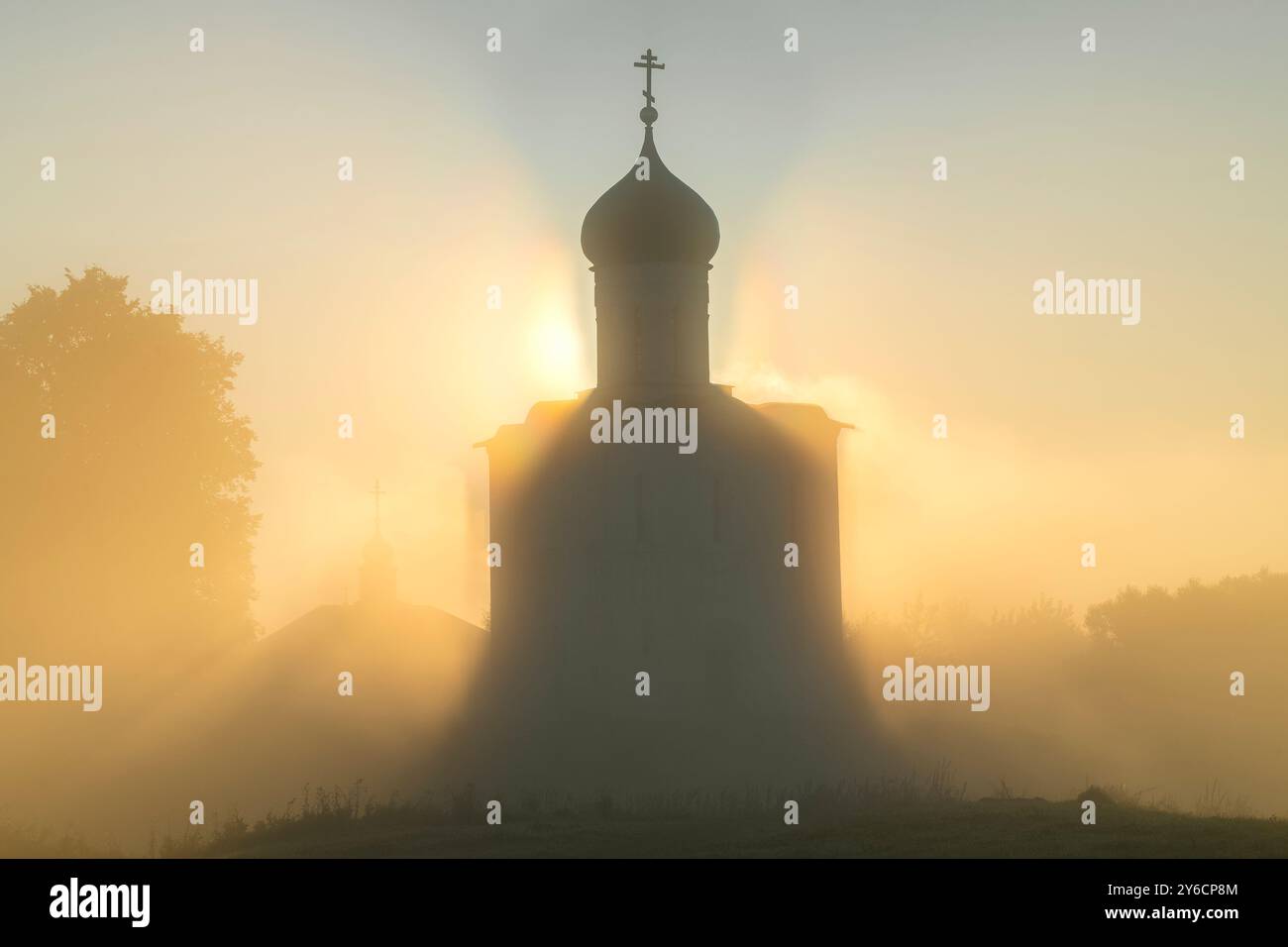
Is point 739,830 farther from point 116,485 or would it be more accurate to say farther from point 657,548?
point 116,485

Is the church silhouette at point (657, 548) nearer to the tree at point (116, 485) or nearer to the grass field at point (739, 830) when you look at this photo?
the grass field at point (739, 830)

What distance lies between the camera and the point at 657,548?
31156mm

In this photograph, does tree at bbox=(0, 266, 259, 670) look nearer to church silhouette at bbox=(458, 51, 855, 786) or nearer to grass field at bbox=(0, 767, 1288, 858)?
church silhouette at bbox=(458, 51, 855, 786)

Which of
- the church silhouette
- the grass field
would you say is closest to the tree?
the church silhouette

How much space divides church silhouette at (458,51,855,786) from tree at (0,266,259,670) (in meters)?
7.19

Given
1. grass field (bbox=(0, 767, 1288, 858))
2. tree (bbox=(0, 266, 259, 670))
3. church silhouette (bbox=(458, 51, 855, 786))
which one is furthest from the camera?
tree (bbox=(0, 266, 259, 670))

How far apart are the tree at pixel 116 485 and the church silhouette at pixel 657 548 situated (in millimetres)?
7188

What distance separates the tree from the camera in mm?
35250

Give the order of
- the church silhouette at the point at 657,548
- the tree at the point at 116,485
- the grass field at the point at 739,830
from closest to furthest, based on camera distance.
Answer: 1. the grass field at the point at 739,830
2. the church silhouette at the point at 657,548
3. the tree at the point at 116,485

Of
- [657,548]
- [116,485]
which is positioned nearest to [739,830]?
[657,548]

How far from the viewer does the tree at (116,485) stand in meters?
35.2

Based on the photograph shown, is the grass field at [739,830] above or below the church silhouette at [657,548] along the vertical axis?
below

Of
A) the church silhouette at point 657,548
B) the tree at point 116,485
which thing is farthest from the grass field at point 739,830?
the tree at point 116,485

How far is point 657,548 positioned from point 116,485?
11.2 meters
